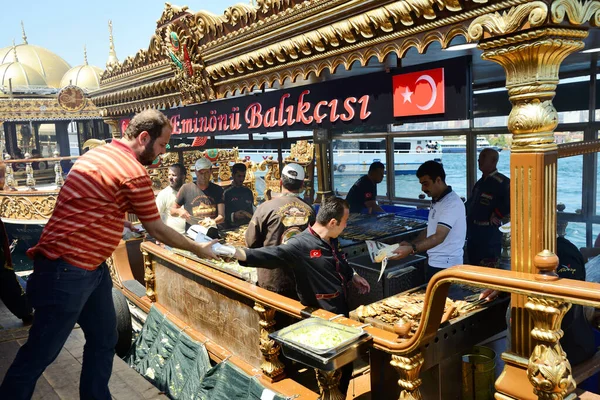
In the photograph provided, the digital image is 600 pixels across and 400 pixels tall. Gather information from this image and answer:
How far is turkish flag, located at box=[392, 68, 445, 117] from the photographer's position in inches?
149

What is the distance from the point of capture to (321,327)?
3.56m

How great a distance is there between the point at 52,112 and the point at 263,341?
2567cm

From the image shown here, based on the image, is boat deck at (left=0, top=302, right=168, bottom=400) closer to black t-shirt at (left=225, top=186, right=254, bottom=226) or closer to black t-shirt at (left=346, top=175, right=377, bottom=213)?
black t-shirt at (left=225, top=186, right=254, bottom=226)

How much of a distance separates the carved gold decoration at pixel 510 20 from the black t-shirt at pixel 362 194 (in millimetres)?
5636

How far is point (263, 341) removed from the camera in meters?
4.46

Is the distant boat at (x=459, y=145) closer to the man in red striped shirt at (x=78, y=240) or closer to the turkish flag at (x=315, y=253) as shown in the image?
the turkish flag at (x=315, y=253)

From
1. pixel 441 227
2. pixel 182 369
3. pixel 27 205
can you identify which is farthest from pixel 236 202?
pixel 27 205

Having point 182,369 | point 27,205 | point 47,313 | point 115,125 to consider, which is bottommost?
point 182,369

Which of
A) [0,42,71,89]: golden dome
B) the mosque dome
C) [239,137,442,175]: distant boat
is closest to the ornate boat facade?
[239,137,442,175]: distant boat

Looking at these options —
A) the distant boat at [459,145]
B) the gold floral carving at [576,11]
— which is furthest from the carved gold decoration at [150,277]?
the gold floral carving at [576,11]

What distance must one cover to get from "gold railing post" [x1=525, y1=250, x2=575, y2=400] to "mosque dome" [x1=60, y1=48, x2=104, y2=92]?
105ft

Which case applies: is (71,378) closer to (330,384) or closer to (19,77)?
(330,384)

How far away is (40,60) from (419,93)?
3804 cm

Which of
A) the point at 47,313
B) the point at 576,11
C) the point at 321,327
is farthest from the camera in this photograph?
the point at 321,327
